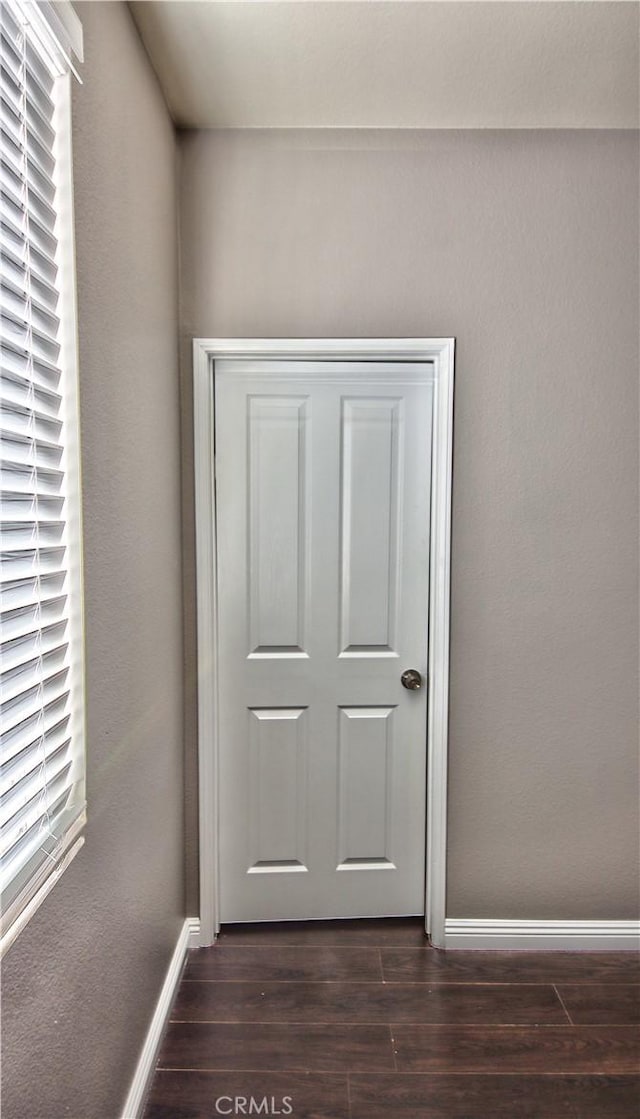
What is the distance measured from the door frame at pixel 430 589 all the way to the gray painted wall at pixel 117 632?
0.51 feet

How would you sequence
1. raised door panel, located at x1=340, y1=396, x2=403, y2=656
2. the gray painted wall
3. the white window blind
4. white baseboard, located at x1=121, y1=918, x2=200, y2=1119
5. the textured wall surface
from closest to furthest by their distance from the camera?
the white window blind → the gray painted wall → white baseboard, located at x1=121, y1=918, x2=200, y2=1119 → the textured wall surface → raised door panel, located at x1=340, y1=396, x2=403, y2=656

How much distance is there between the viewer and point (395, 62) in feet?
5.70

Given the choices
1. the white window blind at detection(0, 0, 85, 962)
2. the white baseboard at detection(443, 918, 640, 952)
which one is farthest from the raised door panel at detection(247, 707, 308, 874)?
the white window blind at detection(0, 0, 85, 962)

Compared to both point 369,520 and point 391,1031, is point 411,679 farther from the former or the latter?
point 391,1031

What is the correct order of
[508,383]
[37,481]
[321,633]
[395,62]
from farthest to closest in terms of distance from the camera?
[321,633] → [508,383] → [395,62] → [37,481]

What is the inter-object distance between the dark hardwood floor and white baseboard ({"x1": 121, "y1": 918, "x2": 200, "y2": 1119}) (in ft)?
0.14

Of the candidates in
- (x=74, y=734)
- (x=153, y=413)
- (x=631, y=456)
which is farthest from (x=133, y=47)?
(x=631, y=456)

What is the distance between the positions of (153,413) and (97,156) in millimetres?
614

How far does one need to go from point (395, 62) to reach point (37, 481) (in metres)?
1.54

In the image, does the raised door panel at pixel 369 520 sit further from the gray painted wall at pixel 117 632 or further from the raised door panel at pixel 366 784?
the gray painted wall at pixel 117 632

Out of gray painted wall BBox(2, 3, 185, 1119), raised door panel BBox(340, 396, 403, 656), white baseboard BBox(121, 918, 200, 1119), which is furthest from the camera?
raised door panel BBox(340, 396, 403, 656)

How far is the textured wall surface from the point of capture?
2074 mm

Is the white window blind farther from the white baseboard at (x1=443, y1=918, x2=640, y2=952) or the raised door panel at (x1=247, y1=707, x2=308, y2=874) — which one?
the white baseboard at (x1=443, y1=918, x2=640, y2=952)

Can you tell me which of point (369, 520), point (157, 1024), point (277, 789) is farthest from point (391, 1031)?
point (369, 520)
